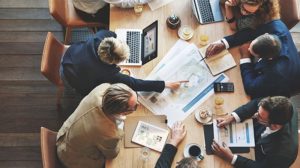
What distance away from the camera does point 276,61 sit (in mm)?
2715

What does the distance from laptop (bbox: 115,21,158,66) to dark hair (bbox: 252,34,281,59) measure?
0.71 meters

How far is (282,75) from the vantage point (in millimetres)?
2668

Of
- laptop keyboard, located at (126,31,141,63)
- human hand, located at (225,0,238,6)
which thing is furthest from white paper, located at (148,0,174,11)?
human hand, located at (225,0,238,6)

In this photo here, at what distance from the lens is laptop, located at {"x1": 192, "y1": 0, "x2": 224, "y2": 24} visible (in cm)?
296

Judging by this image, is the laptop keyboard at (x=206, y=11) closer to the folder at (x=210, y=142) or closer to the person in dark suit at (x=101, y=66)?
the person in dark suit at (x=101, y=66)

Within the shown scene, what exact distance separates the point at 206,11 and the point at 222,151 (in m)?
1.07

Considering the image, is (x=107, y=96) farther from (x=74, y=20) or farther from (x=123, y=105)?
(x=74, y=20)

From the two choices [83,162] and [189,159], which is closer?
[189,159]

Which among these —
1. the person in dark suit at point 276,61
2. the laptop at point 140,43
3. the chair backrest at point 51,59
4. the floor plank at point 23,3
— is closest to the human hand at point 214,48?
the person in dark suit at point 276,61

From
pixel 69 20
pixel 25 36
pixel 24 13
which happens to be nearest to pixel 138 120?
pixel 69 20

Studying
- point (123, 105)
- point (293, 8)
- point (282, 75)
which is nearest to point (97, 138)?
point (123, 105)

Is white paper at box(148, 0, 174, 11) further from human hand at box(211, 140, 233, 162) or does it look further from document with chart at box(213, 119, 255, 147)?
human hand at box(211, 140, 233, 162)

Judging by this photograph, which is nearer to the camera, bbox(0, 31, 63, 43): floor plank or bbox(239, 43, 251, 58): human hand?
bbox(239, 43, 251, 58): human hand

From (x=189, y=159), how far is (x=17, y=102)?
200 cm
